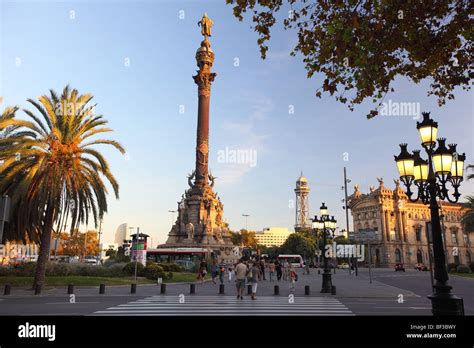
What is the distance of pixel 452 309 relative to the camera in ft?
26.5

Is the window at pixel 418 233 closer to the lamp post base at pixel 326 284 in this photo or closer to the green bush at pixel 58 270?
the lamp post base at pixel 326 284

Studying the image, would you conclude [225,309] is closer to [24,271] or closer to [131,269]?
[131,269]

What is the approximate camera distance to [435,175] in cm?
959

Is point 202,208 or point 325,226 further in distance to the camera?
point 202,208

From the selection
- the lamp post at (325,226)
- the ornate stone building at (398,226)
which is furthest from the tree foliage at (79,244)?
the lamp post at (325,226)

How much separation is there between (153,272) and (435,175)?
2479 centimetres

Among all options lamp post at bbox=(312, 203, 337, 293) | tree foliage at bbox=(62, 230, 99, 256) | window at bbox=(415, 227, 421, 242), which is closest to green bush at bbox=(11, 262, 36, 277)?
lamp post at bbox=(312, 203, 337, 293)

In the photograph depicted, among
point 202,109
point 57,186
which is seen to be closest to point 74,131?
point 57,186

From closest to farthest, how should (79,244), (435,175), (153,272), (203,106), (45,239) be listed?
(435,175) < (45,239) < (153,272) < (203,106) < (79,244)

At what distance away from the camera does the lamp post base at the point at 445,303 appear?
8094mm

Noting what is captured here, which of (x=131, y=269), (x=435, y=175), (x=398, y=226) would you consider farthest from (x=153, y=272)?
(x=398, y=226)

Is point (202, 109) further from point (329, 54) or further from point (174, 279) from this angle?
point (329, 54)

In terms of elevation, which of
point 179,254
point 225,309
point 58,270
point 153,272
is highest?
point 179,254

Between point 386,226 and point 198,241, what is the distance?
2215 inches
